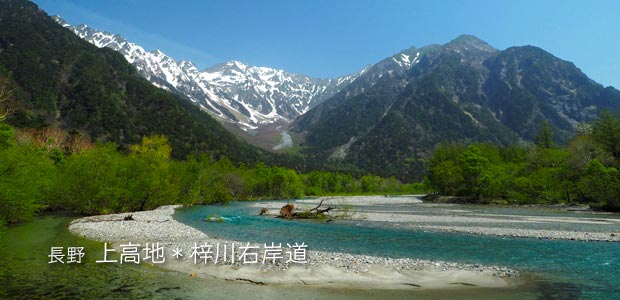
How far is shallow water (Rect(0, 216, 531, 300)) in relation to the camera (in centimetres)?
1580

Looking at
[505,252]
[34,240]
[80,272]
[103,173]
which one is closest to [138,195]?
[103,173]

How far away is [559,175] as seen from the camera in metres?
89.9

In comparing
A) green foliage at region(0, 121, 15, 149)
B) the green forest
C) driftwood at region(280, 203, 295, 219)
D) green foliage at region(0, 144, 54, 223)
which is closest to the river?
green foliage at region(0, 144, 54, 223)

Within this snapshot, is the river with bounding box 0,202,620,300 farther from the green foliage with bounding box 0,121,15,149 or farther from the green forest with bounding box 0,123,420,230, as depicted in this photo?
the green foliage with bounding box 0,121,15,149

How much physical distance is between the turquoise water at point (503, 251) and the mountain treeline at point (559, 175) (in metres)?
38.6

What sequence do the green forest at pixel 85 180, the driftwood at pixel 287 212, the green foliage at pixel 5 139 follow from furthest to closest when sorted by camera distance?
the driftwood at pixel 287 212 < the green foliage at pixel 5 139 < the green forest at pixel 85 180

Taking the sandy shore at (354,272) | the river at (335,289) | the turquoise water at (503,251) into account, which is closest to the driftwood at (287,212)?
the turquoise water at (503,251)

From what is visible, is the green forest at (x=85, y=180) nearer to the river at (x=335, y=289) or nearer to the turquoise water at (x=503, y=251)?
the river at (x=335, y=289)

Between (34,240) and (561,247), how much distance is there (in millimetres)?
43133

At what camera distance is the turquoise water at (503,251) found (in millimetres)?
18156

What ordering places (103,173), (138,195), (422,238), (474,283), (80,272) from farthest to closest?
1. (138,195)
2. (103,173)
3. (422,238)
4. (80,272)
5. (474,283)

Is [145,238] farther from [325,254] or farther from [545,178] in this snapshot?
[545,178]

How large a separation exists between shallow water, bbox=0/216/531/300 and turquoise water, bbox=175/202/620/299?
11.0 ft

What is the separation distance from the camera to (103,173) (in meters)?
54.0
